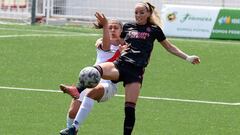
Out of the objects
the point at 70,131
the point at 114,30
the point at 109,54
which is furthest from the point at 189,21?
the point at 70,131

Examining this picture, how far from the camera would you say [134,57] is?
10.2 metres

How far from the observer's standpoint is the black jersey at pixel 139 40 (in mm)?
10250

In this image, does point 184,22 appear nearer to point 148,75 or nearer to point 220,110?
point 148,75

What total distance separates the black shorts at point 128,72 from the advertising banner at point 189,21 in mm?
13637

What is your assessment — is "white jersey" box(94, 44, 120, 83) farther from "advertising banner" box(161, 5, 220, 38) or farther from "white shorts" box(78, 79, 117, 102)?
"advertising banner" box(161, 5, 220, 38)

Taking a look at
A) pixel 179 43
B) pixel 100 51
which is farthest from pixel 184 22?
pixel 100 51

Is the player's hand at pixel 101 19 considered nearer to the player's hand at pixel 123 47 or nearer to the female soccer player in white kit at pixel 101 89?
the female soccer player in white kit at pixel 101 89

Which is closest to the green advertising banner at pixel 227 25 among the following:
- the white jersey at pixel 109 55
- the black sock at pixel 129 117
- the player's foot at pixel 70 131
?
the white jersey at pixel 109 55

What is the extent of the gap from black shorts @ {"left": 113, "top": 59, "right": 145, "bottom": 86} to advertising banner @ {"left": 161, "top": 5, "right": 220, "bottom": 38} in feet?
44.7

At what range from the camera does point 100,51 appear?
34.9 ft

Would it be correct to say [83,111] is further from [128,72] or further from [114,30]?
[114,30]

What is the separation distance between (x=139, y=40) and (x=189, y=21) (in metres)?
13.6

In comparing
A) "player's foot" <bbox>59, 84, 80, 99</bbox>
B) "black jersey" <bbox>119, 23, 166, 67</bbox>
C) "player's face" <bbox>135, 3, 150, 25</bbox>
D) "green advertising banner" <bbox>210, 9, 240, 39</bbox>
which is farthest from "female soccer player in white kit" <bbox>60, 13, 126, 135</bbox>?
"green advertising banner" <bbox>210, 9, 240, 39</bbox>

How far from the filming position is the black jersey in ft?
33.6
